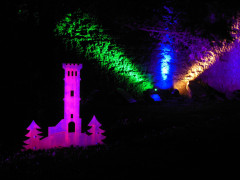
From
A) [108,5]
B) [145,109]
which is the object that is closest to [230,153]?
[145,109]

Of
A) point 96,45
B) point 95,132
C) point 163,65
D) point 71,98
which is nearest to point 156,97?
point 163,65

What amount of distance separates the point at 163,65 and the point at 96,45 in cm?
203

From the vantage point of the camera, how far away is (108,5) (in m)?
4.86

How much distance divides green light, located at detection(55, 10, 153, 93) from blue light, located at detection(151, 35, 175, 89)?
45cm

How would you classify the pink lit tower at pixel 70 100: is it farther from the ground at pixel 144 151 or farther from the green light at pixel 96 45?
the green light at pixel 96 45

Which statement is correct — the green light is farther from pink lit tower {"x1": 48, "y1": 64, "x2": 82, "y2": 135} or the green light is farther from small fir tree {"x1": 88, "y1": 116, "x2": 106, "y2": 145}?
small fir tree {"x1": 88, "y1": 116, "x2": 106, "y2": 145}

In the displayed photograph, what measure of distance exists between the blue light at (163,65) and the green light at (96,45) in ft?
1.49

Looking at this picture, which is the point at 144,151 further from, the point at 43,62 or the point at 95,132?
the point at 43,62

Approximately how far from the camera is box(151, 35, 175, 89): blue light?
5.72m

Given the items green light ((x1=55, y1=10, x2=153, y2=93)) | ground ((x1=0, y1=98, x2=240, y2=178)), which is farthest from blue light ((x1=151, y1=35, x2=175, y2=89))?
ground ((x1=0, y1=98, x2=240, y2=178))

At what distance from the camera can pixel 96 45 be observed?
16.4 feet

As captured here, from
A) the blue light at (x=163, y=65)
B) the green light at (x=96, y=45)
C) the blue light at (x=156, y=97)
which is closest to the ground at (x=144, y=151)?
the blue light at (x=156, y=97)

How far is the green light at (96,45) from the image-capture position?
4691 mm

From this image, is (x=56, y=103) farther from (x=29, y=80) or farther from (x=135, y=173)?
(x=135, y=173)
